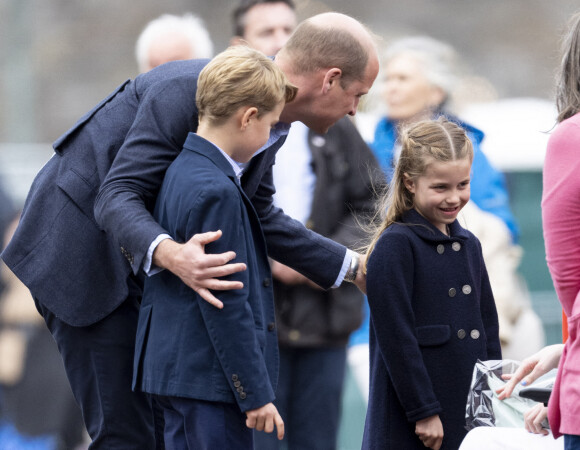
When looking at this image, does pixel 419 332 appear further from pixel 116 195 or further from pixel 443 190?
pixel 116 195

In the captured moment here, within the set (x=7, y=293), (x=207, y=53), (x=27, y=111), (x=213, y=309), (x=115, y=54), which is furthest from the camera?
(x=115, y=54)

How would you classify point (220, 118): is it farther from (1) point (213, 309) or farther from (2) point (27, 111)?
(2) point (27, 111)

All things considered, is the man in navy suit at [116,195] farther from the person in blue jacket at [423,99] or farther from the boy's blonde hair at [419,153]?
the person in blue jacket at [423,99]

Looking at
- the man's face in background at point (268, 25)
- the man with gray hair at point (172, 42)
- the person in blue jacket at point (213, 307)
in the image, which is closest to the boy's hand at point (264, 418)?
the person in blue jacket at point (213, 307)

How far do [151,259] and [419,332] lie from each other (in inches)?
37.1

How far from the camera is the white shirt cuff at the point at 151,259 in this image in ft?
10.5

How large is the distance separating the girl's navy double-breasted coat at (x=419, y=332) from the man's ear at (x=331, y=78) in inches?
19.9

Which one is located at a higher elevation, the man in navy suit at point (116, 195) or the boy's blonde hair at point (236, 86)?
the boy's blonde hair at point (236, 86)

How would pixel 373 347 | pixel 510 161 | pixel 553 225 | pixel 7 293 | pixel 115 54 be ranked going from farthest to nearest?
1. pixel 115 54
2. pixel 510 161
3. pixel 7 293
4. pixel 373 347
5. pixel 553 225

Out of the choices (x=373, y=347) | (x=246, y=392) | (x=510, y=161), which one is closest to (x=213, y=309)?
(x=246, y=392)

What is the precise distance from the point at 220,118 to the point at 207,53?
2.25 meters

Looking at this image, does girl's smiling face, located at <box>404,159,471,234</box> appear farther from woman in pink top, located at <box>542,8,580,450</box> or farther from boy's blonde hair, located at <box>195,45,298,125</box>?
woman in pink top, located at <box>542,8,580,450</box>

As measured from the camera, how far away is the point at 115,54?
2275 centimetres

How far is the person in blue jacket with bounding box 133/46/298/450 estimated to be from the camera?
3.21 meters
